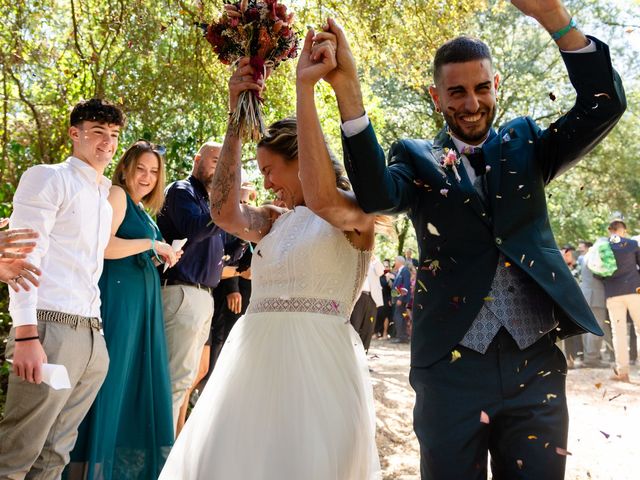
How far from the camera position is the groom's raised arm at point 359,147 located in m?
2.24

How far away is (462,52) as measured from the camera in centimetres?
246

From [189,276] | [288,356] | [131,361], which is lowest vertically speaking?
[131,361]

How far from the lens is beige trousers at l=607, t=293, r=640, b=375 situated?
1053 cm

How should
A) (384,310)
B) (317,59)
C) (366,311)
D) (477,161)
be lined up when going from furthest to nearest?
(384,310) → (366,311) → (477,161) → (317,59)

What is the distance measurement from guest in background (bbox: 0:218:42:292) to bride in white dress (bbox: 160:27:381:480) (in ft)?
2.70

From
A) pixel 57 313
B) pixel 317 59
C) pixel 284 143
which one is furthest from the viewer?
pixel 57 313

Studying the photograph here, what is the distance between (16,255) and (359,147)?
58.8 inches

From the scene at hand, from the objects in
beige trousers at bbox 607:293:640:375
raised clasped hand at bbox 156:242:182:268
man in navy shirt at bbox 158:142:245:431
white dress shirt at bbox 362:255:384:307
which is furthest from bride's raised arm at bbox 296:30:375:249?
beige trousers at bbox 607:293:640:375

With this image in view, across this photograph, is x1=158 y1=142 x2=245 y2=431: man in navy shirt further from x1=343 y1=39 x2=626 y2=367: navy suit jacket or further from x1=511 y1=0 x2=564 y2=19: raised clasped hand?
x1=511 y1=0 x2=564 y2=19: raised clasped hand

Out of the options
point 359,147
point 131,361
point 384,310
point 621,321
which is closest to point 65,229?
point 131,361

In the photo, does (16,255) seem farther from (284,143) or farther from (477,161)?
(477,161)

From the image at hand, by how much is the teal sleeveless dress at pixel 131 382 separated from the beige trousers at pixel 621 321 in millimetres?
7911

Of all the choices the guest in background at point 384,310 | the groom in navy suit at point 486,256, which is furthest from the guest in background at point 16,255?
the guest in background at point 384,310

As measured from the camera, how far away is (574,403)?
9219 millimetres
